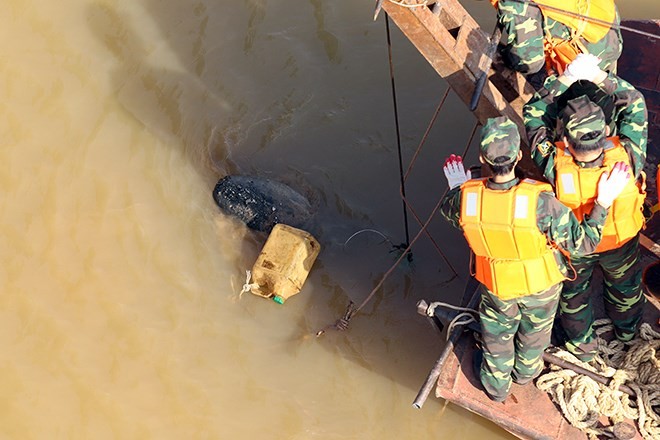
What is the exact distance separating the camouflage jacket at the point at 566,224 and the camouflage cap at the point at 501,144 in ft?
0.59

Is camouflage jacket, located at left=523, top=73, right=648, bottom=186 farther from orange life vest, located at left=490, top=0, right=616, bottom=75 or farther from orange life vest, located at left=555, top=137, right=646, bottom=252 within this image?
orange life vest, located at left=490, top=0, right=616, bottom=75

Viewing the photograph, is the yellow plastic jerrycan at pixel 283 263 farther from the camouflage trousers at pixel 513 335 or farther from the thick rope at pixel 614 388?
the thick rope at pixel 614 388

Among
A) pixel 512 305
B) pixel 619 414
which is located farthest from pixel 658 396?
pixel 512 305

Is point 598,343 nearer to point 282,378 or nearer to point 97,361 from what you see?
point 282,378

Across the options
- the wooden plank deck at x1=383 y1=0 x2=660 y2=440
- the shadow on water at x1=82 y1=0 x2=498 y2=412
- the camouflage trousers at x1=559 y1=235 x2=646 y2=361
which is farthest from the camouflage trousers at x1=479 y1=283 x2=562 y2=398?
the shadow on water at x1=82 y1=0 x2=498 y2=412

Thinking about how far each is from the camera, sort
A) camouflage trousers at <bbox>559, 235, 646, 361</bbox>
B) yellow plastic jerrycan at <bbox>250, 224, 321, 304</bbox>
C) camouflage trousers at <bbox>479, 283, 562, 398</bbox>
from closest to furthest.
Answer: camouflage trousers at <bbox>479, 283, 562, 398</bbox>, camouflage trousers at <bbox>559, 235, 646, 361</bbox>, yellow plastic jerrycan at <bbox>250, 224, 321, 304</bbox>

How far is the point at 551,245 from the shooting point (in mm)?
4340

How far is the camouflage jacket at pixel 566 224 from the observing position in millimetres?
4148

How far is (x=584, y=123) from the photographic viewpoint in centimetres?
416

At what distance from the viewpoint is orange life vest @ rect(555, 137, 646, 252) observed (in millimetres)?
4340

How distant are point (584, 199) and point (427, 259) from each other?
104 inches

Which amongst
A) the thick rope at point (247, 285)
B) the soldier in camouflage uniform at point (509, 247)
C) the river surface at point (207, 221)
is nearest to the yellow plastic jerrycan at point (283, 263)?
the thick rope at point (247, 285)

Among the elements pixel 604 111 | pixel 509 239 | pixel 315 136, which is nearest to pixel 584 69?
pixel 604 111

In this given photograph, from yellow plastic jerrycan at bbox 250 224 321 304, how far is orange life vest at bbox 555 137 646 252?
8.96ft
